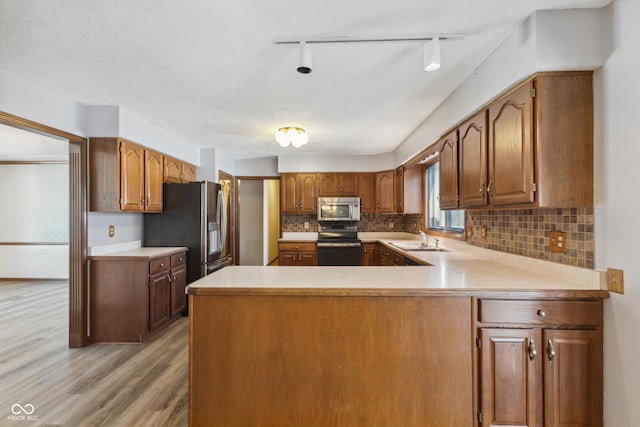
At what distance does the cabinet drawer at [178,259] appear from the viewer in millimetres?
3502

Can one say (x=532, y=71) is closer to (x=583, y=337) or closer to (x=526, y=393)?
(x=583, y=337)

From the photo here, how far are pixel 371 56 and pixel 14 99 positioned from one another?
2.70 meters

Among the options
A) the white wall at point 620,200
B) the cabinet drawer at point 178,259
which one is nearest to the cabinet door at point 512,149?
the white wall at point 620,200

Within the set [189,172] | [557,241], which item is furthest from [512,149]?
[189,172]

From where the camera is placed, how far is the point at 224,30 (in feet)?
5.66

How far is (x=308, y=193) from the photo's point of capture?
5.37 m

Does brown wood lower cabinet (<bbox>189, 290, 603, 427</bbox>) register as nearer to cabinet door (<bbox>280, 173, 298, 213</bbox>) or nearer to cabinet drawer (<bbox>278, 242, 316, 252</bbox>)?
cabinet drawer (<bbox>278, 242, 316, 252</bbox>)

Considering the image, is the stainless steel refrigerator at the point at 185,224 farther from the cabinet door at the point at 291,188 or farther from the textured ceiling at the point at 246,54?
the cabinet door at the point at 291,188

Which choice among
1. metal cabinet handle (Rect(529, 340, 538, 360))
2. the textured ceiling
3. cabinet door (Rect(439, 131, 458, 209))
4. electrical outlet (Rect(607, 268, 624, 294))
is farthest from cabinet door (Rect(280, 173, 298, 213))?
electrical outlet (Rect(607, 268, 624, 294))

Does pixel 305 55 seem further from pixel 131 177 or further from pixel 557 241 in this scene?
pixel 131 177

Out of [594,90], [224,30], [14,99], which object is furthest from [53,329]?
[594,90]

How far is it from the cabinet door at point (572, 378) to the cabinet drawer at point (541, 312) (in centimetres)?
7

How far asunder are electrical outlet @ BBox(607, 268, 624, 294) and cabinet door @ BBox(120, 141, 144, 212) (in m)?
3.80

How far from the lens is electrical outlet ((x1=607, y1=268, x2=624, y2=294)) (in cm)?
143
